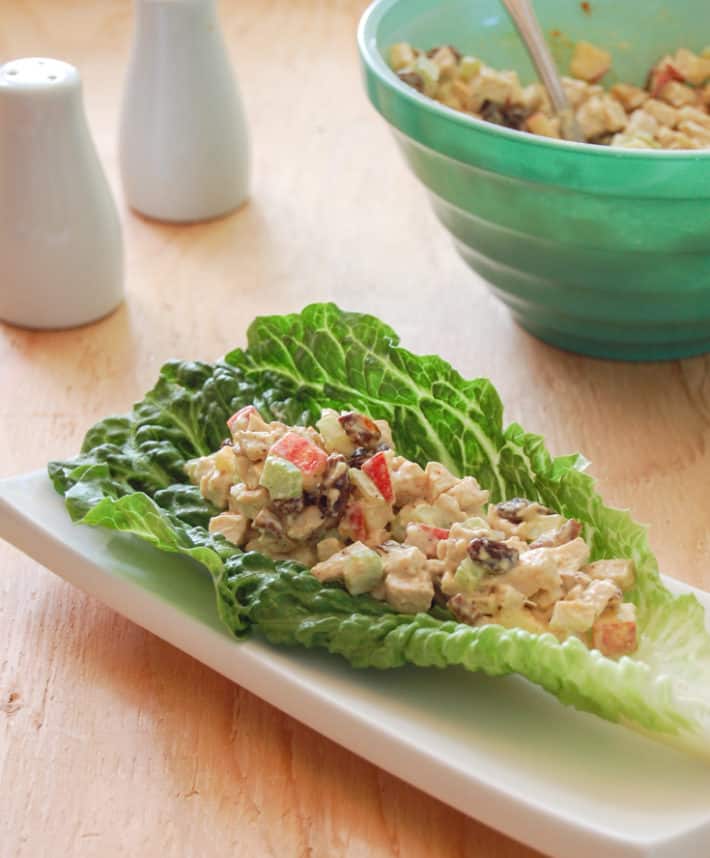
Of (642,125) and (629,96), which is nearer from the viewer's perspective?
(642,125)

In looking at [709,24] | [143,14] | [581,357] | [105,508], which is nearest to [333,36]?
[143,14]

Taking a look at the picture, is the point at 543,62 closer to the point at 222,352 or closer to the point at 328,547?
the point at 222,352

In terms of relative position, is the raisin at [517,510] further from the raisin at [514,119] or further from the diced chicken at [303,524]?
the raisin at [514,119]

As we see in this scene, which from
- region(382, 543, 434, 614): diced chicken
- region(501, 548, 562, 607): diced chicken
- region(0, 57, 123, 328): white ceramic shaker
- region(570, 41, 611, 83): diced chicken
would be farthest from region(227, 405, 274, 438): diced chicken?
region(570, 41, 611, 83): diced chicken

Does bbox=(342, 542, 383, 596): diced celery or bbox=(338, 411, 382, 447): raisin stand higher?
bbox=(338, 411, 382, 447): raisin

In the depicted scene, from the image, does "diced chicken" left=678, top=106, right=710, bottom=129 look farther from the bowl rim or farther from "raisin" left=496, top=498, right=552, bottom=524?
"raisin" left=496, top=498, right=552, bottom=524

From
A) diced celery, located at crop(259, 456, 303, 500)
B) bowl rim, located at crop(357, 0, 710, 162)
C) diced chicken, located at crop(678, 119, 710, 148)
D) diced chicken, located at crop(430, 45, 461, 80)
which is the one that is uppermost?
bowl rim, located at crop(357, 0, 710, 162)

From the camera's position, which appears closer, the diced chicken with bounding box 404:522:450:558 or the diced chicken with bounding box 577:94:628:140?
the diced chicken with bounding box 404:522:450:558

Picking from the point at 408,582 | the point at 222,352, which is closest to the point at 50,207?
the point at 222,352
